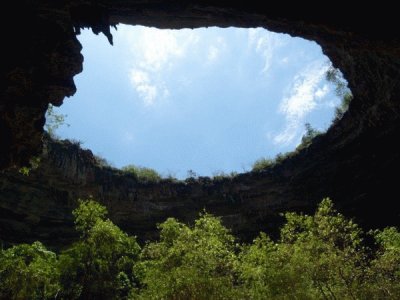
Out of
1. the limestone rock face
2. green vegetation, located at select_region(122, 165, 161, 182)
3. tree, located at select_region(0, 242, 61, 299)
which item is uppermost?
green vegetation, located at select_region(122, 165, 161, 182)

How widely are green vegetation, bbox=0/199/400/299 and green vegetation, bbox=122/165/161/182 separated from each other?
523 inches

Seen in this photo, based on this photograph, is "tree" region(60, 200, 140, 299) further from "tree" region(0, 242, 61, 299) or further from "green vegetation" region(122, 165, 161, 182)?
"green vegetation" region(122, 165, 161, 182)

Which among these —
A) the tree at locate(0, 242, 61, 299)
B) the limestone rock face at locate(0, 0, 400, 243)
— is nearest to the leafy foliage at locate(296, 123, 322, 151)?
the limestone rock face at locate(0, 0, 400, 243)

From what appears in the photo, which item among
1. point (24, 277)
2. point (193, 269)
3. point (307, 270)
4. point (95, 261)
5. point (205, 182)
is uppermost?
point (205, 182)

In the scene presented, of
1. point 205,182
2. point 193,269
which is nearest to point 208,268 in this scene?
point 193,269

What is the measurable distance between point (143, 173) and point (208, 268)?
18544 mm

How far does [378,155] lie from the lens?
2814cm

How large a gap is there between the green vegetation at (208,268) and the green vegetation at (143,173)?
13293 mm

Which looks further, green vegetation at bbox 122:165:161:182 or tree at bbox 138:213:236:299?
green vegetation at bbox 122:165:161:182

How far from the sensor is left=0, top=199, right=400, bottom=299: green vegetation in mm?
15430

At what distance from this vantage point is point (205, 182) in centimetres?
3344

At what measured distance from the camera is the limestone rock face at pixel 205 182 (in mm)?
12031

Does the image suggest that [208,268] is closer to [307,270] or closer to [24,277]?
[307,270]

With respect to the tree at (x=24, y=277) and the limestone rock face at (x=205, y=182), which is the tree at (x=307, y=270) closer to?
the limestone rock face at (x=205, y=182)
